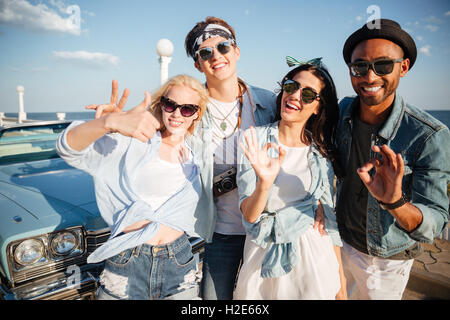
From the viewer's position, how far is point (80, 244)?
92.1 inches

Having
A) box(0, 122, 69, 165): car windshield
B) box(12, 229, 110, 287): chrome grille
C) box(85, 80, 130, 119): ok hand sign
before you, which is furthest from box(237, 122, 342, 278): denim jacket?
box(0, 122, 69, 165): car windshield

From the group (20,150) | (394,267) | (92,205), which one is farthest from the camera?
(20,150)

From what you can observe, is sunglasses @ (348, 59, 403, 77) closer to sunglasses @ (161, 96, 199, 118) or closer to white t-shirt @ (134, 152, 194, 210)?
sunglasses @ (161, 96, 199, 118)

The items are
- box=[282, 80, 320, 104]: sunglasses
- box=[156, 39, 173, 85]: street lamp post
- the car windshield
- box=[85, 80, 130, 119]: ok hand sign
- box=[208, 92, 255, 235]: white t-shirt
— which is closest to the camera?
box=[85, 80, 130, 119]: ok hand sign

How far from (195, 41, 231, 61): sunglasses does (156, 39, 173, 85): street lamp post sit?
460cm

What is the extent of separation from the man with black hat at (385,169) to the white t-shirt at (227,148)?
2.84 ft

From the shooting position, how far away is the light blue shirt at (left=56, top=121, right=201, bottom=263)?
1.76 metres

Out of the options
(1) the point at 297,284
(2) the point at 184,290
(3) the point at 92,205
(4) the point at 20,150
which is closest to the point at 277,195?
(1) the point at 297,284

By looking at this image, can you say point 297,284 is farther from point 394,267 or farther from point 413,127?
point 413,127

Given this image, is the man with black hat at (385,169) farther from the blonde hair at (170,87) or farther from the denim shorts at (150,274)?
the denim shorts at (150,274)

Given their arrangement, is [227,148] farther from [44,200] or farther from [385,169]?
[44,200]

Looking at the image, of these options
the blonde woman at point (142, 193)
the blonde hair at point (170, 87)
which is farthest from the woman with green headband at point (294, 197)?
the blonde hair at point (170, 87)

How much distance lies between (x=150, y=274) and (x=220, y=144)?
1174 mm
